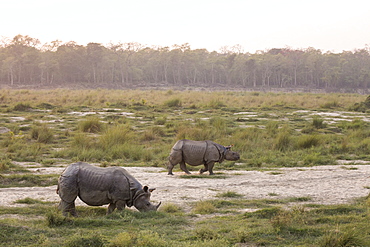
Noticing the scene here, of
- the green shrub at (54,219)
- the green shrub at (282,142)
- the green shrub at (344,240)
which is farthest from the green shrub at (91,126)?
the green shrub at (344,240)

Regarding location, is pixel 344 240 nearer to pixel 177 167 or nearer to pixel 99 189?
pixel 99 189

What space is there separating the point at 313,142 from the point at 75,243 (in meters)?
13.0

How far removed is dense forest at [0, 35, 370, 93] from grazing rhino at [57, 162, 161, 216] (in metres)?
66.0

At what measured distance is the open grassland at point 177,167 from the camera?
5.90 meters

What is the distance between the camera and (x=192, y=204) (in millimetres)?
8344

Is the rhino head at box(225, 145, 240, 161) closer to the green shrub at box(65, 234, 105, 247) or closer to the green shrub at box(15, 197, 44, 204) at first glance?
the green shrub at box(15, 197, 44, 204)

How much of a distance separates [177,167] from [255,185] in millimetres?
3549

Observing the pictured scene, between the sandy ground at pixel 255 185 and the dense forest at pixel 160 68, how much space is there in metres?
63.0

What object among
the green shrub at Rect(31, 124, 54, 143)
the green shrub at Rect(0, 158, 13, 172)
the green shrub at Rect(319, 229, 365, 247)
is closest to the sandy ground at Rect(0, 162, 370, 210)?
the green shrub at Rect(0, 158, 13, 172)

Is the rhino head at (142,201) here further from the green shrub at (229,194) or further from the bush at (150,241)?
the green shrub at (229,194)

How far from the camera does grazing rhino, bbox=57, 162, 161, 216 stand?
7070 millimetres

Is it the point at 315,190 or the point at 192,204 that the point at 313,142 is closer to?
the point at 315,190

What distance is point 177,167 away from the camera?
13367mm

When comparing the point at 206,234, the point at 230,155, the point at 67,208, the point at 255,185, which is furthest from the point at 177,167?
the point at 206,234
